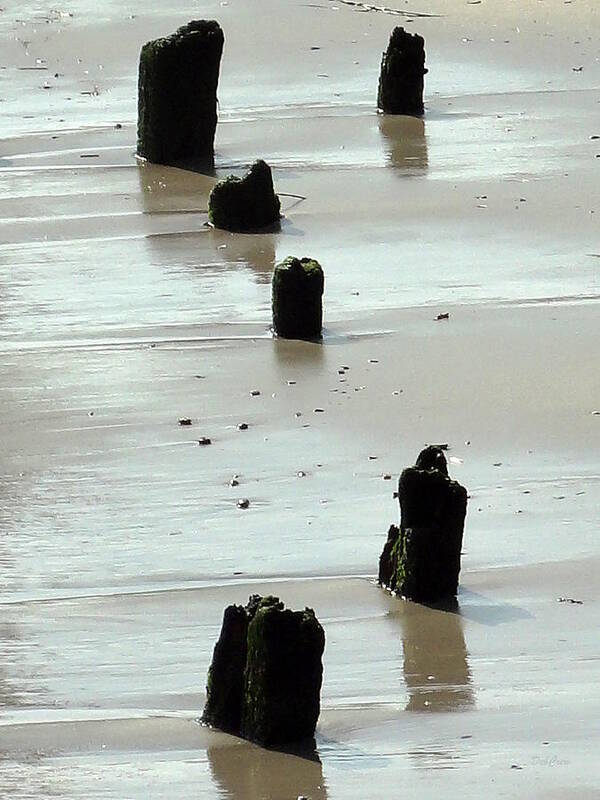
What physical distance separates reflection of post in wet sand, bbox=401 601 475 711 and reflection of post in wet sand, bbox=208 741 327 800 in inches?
16.0

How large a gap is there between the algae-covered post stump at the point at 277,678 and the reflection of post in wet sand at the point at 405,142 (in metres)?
7.14

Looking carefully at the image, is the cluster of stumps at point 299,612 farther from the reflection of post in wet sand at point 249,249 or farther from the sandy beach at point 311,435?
the reflection of post in wet sand at point 249,249

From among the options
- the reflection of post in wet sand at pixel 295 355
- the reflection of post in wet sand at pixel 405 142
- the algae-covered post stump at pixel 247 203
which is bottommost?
the reflection of post in wet sand at pixel 295 355

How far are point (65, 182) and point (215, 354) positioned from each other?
3.73 meters

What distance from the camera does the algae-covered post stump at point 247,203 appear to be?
33.8 feet

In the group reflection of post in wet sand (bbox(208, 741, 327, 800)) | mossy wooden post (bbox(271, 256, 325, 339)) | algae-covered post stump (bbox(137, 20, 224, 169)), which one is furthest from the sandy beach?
algae-covered post stump (bbox(137, 20, 224, 169))

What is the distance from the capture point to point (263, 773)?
457cm

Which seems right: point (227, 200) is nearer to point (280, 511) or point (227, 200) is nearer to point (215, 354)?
point (215, 354)

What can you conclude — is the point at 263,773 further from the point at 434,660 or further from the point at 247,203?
the point at 247,203

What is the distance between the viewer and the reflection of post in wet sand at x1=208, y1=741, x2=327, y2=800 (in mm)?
4461

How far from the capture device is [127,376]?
783 cm

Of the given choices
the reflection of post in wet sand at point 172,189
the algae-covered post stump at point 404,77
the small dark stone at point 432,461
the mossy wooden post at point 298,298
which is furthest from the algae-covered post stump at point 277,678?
the algae-covered post stump at point 404,77

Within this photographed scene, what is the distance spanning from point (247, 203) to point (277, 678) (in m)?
5.87

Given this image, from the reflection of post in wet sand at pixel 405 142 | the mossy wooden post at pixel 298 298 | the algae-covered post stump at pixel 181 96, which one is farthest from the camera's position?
the algae-covered post stump at pixel 181 96
